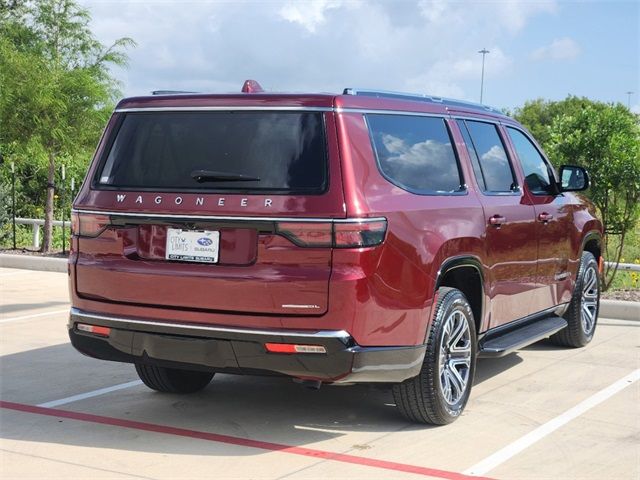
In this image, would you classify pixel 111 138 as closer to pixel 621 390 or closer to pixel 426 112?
pixel 426 112

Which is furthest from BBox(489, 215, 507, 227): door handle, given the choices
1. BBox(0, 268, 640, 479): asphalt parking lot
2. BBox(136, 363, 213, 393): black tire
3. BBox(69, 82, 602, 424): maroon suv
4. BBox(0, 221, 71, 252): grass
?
BBox(0, 221, 71, 252): grass

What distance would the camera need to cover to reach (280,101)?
5.20 metres

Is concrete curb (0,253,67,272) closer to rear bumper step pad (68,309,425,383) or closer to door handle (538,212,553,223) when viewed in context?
door handle (538,212,553,223)

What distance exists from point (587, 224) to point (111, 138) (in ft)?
14.3

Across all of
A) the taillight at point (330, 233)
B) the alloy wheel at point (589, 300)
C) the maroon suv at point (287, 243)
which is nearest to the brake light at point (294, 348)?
the maroon suv at point (287, 243)

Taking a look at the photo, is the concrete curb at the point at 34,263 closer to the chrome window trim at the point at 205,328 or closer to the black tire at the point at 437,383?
the chrome window trim at the point at 205,328

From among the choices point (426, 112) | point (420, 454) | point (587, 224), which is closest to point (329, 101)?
point (426, 112)

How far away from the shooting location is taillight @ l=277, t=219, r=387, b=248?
488cm

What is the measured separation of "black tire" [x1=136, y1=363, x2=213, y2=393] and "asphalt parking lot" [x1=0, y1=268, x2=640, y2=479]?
0.26ft

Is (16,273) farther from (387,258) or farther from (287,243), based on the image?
(387,258)

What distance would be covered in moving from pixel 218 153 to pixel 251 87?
0.49 metres

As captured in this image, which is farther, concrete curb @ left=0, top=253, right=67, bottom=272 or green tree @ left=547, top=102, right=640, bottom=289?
concrete curb @ left=0, top=253, right=67, bottom=272

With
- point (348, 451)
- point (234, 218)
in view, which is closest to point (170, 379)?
point (348, 451)

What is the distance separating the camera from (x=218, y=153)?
526 cm
